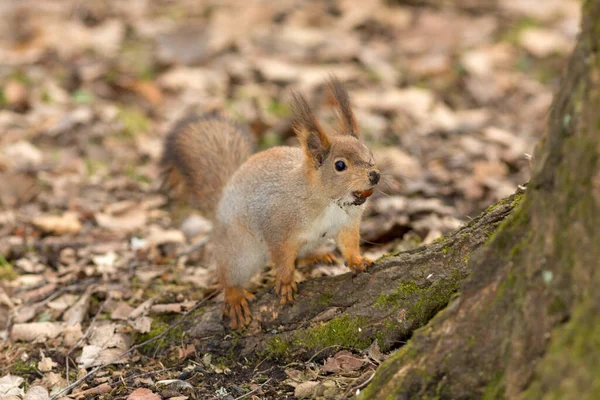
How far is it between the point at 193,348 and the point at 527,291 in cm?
159

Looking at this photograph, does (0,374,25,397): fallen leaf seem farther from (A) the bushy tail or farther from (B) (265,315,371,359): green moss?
(A) the bushy tail

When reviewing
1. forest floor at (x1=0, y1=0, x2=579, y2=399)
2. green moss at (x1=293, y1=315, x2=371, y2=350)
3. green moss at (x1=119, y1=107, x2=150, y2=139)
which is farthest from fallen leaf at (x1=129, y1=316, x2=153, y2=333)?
green moss at (x1=119, y1=107, x2=150, y2=139)

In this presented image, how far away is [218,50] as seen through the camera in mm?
7094

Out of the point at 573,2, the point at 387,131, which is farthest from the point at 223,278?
the point at 573,2

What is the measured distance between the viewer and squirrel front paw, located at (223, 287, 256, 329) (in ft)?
9.87

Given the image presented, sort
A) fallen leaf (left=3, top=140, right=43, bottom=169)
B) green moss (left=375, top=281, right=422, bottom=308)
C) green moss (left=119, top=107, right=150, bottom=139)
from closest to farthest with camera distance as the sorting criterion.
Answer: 1. green moss (left=375, top=281, right=422, bottom=308)
2. fallen leaf (left=3, top=140, right=43, bottom=169)
3. green moss (left=119, top=107, right=150, bottom=139)

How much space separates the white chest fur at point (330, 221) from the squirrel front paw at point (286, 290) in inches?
10.3

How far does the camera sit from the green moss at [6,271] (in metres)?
3.83

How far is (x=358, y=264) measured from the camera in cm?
304

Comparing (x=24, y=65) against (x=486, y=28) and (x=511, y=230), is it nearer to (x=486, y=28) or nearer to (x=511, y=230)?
(x=486, y=28)

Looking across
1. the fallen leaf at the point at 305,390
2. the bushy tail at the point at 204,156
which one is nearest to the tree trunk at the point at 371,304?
the fallen leaf at the point at 305,390

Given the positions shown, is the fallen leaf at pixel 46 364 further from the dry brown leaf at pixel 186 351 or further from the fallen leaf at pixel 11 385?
the dry brown leaf at pixel 186 351

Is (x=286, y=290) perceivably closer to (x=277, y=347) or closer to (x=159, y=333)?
Answer: (x=277, y=347)

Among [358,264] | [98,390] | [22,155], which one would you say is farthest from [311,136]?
[22,155]
